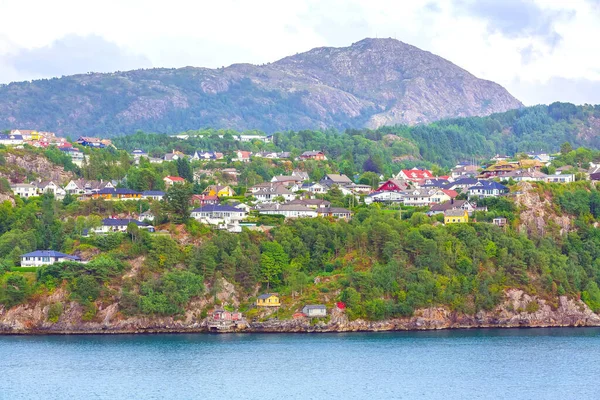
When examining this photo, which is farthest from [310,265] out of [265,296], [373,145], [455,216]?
[373,145]

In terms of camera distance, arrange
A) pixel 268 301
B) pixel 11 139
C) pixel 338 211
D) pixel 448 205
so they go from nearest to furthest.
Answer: pixel 268 301, pixel 338 211, pixel 448 205, pixel 11 139

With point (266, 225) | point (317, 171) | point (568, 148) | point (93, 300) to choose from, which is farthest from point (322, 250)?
point (568, 148)

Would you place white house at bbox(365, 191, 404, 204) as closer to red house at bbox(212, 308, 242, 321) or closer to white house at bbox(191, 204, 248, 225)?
white house at bbox(191, 204, 248, 225)

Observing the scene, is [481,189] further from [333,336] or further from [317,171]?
[333,336]

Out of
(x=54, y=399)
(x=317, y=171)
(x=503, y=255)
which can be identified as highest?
(x=317, y=171)

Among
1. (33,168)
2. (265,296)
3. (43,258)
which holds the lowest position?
(265,296)

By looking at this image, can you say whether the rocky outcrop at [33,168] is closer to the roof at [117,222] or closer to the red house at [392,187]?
the roof at [117,222]

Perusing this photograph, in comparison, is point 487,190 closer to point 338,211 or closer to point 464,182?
point 464,182
